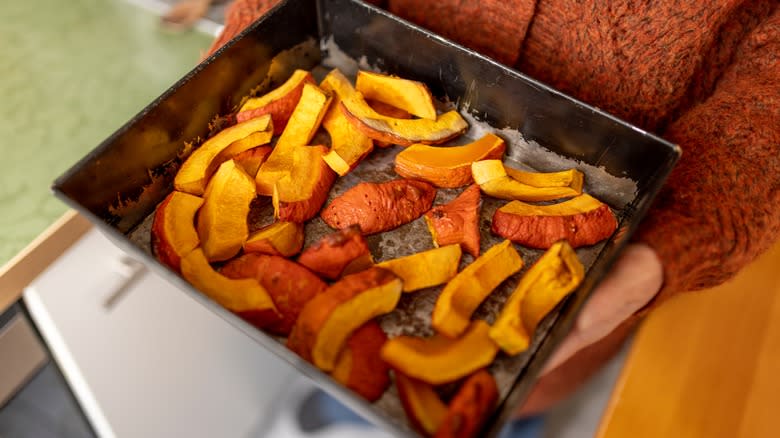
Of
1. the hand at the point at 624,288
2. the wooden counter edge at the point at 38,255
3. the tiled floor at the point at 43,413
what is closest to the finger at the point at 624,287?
the hand at the point at 624,288

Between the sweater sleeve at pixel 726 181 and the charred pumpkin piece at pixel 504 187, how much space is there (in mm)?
155

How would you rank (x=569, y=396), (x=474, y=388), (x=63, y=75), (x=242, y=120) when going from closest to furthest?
(x=474, y=388) → (x=242, y=120) → (x=63, y=75) → (x=569, y=396)

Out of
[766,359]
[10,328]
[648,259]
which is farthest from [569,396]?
[10,328]

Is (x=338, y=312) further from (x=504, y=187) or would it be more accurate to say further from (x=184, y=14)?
(x=184, y=14)

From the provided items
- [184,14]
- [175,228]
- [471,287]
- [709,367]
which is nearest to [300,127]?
[175,228]

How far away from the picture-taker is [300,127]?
3.41 ft

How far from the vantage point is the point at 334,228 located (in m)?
0.97

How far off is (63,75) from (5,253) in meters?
0.49

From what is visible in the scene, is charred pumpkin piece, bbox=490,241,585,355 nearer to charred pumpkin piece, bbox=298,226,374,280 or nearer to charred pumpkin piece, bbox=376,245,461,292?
charred pumpkin piece, bbox=376,245,461,292

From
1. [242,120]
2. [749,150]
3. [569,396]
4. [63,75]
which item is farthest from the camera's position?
[569,396]

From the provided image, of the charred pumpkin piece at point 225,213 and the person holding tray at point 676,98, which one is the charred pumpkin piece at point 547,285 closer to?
the person holding tray at point 676,98

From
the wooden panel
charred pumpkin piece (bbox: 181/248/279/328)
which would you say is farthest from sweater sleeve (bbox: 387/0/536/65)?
the wooden panel

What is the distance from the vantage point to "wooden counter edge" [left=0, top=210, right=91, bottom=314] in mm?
1071

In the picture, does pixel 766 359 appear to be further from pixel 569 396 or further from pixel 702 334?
pixel 569 396
